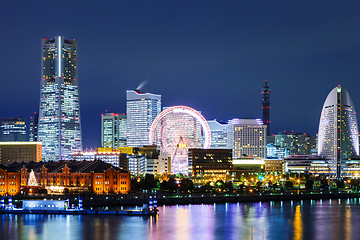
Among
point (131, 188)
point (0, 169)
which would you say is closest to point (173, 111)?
point (131, 188)

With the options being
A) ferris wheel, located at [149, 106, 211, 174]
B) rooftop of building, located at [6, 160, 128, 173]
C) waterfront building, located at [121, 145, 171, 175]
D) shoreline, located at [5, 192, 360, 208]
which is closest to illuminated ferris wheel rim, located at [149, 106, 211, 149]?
ferris wheel, located at [149, 106, 211, 174]

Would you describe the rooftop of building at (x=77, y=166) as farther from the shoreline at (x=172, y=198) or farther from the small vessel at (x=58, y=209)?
the small vessel at (x=58, y=209)

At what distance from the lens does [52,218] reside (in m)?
86.4

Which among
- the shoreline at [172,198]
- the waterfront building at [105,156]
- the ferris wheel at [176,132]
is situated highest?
the ferris wheel at [176,132]

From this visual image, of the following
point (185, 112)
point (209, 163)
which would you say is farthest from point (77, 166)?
point (209, 163)

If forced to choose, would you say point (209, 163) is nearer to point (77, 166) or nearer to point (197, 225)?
point (77, 166)

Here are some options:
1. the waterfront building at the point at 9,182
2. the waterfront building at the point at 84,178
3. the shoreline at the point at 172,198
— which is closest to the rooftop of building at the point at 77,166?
the waterfront building at the point at 84,178

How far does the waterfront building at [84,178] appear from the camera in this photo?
118 meters

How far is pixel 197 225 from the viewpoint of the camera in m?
80.6

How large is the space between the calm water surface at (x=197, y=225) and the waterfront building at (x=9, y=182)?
2598cm

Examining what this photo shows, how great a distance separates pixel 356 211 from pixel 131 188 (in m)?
43.6

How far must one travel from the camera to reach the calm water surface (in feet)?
238

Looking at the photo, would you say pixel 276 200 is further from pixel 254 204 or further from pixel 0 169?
pixel 0 169

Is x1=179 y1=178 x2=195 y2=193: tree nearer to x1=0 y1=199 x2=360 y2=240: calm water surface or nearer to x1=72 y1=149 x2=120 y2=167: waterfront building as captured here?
x1=0 y1=199 x2=360 y2=240: calm water surface
